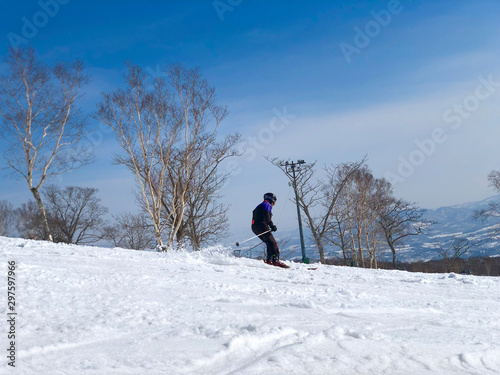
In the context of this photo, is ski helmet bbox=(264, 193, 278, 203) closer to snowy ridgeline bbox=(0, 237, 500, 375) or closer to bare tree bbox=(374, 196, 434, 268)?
snowy ridgeline bbox=(0, 237, 500, 375)

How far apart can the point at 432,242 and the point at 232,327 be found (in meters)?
→ 38.9

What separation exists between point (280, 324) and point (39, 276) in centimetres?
353

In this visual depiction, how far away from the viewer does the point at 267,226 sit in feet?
34.0

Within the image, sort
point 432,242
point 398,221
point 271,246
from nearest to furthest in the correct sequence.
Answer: point 271,246 → point 398,221 → point 432,242

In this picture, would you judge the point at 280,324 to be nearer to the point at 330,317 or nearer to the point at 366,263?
the point at 330,317

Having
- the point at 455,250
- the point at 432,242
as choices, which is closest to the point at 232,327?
the point at 455,250

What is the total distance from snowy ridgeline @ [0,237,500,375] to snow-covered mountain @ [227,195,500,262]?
297 inches

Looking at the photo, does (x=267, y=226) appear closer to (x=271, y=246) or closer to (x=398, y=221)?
(x=271, y=246)

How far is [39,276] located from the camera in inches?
211

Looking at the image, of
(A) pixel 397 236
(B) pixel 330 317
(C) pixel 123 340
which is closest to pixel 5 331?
(C) pixel 123 340

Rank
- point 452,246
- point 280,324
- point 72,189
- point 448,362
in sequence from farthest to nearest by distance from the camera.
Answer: point 72,189
point 452,246
point 280,324
point 448,362

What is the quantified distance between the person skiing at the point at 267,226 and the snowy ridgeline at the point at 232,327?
12.9 ft

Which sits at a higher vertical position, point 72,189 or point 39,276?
point 72,189

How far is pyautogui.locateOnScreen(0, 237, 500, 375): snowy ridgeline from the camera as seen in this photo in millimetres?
2850
